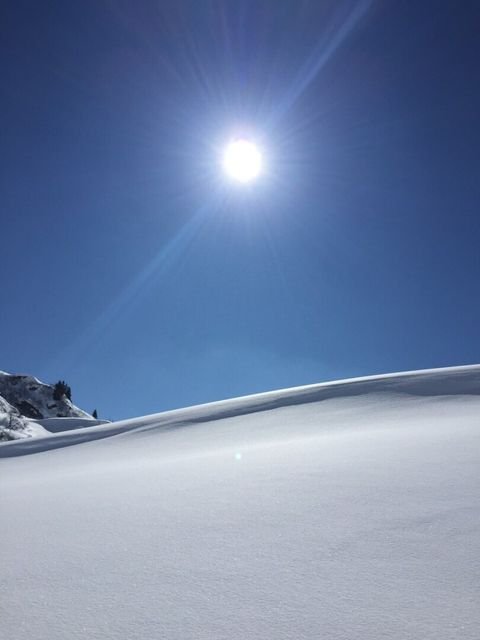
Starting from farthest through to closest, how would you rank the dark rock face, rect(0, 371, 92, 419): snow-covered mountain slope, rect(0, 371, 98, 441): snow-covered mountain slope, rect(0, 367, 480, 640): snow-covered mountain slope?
rect(0, 371, 92, 419): snow-covered mountain slope, rect(0, 371, 98, 441): snow-covered mountain slope, the dark rock face, rect(0, 367, 480, 640): snow-covered mountain slope

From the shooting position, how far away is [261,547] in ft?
5.15

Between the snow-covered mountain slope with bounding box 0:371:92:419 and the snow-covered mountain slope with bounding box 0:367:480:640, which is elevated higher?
the snow-covered mountain slope with bounding box 0:371:92:419

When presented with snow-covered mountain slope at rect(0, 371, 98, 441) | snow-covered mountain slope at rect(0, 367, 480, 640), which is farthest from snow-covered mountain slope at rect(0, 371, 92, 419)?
snow-covered mountain slope at rect(0, 367, 480, 640)

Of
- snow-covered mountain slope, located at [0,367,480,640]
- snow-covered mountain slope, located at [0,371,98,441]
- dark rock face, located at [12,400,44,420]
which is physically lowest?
snow-covered mountain slope, located at [0,367,480,640]

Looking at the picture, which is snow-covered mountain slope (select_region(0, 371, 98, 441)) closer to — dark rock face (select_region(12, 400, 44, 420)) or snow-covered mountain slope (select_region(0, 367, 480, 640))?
dark rock face (select_region(12, 400, 44, 420))

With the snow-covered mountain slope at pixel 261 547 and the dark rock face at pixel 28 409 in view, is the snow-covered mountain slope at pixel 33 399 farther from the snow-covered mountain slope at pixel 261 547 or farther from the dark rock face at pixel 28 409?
the snow-covered mountain slope at pixel 261 547

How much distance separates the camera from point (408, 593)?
116cm

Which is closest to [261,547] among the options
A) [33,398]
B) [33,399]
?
[33,399]

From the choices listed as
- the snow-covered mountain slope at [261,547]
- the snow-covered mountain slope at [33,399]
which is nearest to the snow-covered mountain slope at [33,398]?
the snow-covered mountain slope at [33,399]

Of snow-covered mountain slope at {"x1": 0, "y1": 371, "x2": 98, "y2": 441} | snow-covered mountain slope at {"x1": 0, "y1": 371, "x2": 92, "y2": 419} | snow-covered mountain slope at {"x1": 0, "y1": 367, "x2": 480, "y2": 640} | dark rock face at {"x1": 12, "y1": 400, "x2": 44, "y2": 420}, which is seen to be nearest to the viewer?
snow-covered mountain slope at {"x1": 0, "y1": 367, "x2": 480, "y2": 640}

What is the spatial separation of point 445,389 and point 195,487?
5503mm

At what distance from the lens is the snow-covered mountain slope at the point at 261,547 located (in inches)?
43.4

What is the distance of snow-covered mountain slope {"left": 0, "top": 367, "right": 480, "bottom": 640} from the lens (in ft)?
3.62

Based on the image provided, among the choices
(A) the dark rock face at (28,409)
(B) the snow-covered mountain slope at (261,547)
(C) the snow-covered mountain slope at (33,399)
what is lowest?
(B) the snow-covered mountain slope at (261,547)
